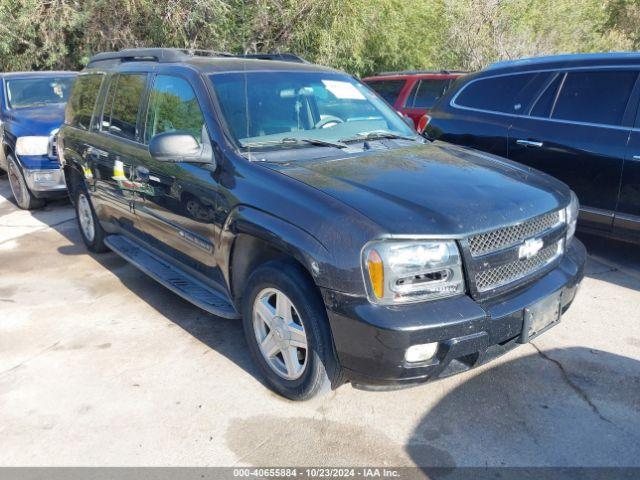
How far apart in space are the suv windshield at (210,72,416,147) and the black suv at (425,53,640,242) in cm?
157

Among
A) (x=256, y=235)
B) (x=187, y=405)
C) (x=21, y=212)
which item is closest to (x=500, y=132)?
(x=256, y=235)

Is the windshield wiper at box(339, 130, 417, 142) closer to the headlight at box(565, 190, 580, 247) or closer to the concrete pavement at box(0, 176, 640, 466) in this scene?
the headlight at box(565, 190, 580, 247)

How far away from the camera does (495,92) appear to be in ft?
18.9

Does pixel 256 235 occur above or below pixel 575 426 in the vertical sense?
above

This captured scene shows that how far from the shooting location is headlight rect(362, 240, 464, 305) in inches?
103

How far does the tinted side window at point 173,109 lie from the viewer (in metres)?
3.77

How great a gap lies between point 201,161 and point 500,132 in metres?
3.23

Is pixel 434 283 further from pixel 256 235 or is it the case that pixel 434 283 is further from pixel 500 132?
pixel 500 132

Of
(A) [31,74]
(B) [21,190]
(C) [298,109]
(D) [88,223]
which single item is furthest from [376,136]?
(A) [31,74]

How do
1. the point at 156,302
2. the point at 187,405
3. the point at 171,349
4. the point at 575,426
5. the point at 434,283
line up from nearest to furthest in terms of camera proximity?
1. the point at 434,283
2. the point at 575,426
3. the point at 187,405
4. the point at 171,349
5. the point at 156,302

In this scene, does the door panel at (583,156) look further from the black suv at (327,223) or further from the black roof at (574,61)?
the black suv at (327,223)

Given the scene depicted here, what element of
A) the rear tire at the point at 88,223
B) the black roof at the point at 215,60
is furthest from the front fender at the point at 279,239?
the rear tire at the point at 88,223

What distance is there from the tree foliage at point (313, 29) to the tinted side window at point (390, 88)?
313 cm

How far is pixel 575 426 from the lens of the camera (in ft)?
9.80
